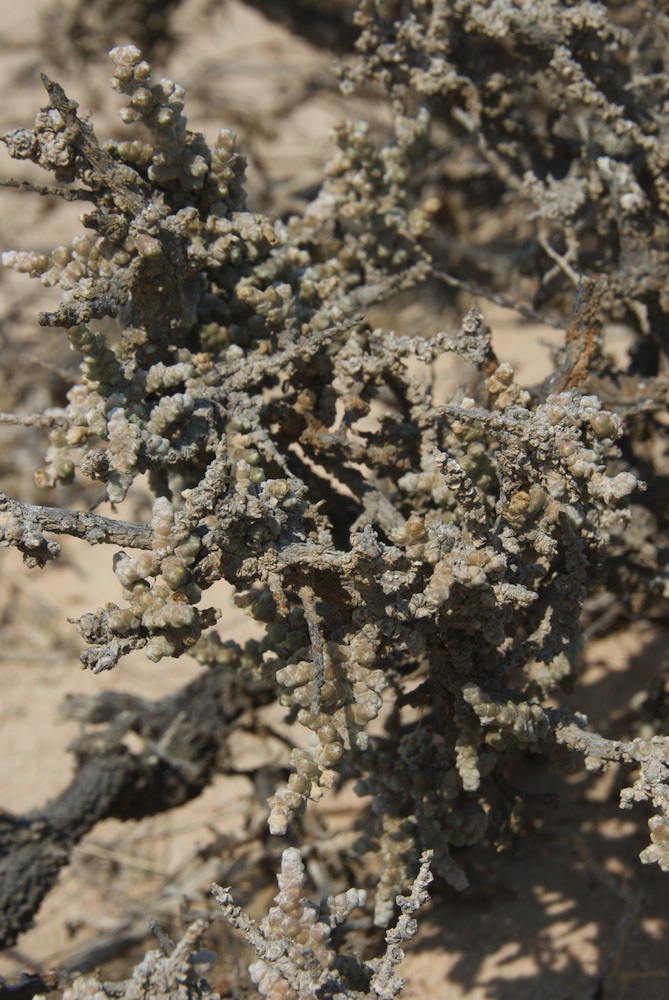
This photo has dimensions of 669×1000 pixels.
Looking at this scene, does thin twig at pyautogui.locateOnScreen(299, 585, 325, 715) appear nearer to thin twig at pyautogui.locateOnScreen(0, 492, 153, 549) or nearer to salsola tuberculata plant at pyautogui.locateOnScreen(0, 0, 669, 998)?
salsola tuberculata plant at pyautogui.locateOnScreen(0, 0, 669, 998)

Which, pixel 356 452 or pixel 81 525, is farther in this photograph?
pixel 356 452

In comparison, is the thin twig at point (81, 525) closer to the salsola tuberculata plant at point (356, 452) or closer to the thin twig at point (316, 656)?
the salsola tuberculata plant at point (356, 452)

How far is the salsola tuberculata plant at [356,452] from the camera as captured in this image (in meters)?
1.33

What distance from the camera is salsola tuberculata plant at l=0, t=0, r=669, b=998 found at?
133 centimetres

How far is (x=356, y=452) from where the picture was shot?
1729mm

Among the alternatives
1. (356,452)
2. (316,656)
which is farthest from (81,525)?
(356,452)

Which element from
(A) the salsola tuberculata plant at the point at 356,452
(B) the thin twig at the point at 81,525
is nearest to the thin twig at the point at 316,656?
(A) the salsola tuberculata plant at the point at 356,452

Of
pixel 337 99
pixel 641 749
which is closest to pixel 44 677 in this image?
pixel 641 749

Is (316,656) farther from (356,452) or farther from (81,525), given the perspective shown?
(356,452)

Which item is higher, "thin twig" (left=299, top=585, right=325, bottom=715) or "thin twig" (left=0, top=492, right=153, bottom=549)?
"thin twig" (left=0, top=492, right=153, bottom=549)

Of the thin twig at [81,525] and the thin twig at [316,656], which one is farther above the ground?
the thin twig at [81,525]

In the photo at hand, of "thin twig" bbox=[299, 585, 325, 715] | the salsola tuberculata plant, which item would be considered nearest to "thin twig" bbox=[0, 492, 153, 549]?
the salsola tuberculata plant

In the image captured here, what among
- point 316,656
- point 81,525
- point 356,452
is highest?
point 356,452

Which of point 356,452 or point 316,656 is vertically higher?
point 356,452
